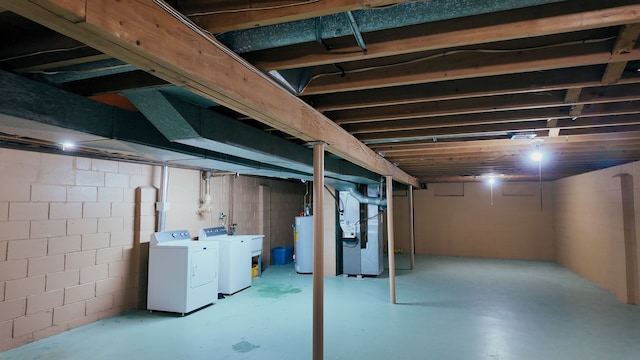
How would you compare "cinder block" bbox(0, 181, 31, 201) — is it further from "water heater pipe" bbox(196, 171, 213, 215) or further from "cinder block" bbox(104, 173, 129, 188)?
"water heater pipe" bbox(196, 171, 213, 215)

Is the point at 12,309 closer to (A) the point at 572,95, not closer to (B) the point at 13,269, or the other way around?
(B) the point at 13,269

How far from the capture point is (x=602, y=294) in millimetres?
5117

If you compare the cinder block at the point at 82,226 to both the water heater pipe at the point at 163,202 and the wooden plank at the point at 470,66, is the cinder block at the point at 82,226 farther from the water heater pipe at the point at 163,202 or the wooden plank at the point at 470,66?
the wooden plank at the point at 470,66

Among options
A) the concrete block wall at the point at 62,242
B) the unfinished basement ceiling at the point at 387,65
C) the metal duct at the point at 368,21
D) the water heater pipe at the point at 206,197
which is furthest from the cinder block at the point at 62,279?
the metal duct at the point at 368,21

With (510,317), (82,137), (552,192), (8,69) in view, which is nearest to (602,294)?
(510,317)

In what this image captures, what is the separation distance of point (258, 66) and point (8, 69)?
1226 mm

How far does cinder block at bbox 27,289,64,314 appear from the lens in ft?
11.0

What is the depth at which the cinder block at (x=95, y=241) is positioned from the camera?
3883 mm

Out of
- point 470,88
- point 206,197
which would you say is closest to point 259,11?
point 470,88

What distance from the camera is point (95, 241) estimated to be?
399cm

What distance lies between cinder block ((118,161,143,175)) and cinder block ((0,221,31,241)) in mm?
1139

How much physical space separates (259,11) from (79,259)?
3.83m

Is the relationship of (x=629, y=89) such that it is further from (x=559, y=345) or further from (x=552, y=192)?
(x=552, y=192)

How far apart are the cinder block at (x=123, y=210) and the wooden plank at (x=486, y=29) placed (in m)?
3.54
